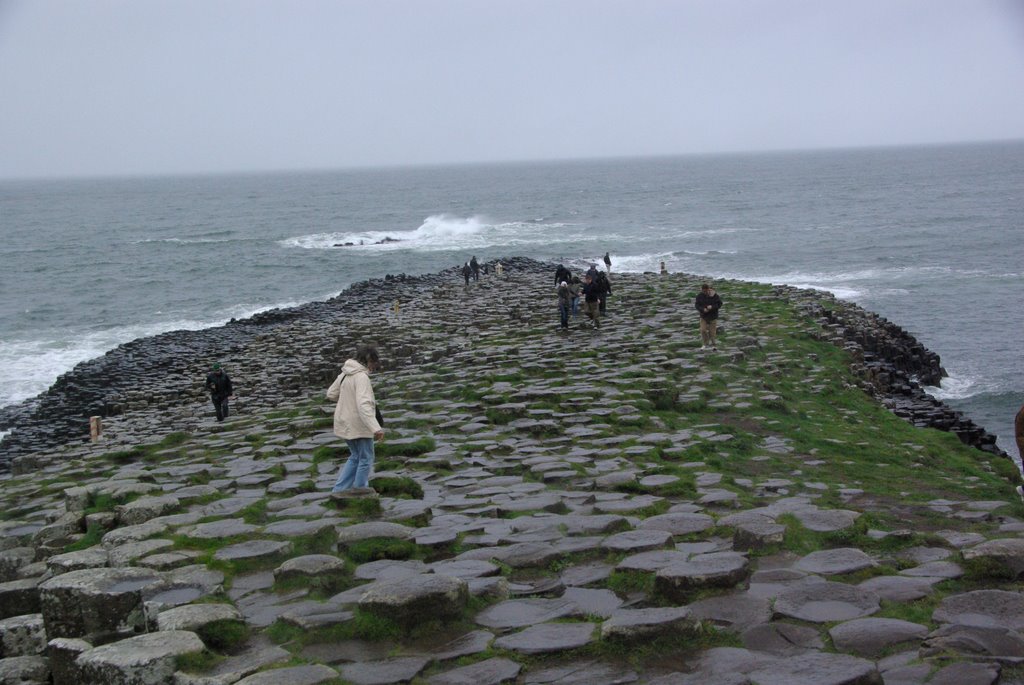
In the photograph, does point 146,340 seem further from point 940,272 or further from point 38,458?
point 940,272

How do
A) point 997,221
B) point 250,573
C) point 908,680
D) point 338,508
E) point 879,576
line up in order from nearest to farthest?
1. point 908,680
2. point 879,576
3. point 250,573
4. point 338,508
5. point 997,221

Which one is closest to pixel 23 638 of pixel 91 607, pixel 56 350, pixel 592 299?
pixel 91 607

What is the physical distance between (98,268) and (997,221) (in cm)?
6651

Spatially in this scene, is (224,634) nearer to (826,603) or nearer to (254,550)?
(254,550)

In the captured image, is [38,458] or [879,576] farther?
[38,458]

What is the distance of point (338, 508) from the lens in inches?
360

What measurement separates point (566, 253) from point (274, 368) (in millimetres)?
39847

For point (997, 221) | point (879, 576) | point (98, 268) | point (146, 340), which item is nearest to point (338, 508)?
point (879, 576)

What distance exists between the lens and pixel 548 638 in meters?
5.67

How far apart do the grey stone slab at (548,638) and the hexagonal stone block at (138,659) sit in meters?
1.90

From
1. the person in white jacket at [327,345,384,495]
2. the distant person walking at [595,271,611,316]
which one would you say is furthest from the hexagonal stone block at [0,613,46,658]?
the distant person walking at [595,271,611,316]

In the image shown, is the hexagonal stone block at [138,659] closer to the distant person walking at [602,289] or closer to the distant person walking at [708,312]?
the distant person walking at [708,312]

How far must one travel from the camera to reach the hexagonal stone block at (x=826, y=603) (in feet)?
19.1

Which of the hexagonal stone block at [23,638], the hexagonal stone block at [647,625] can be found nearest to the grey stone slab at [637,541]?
the hexagonal stone block at [647,625]
